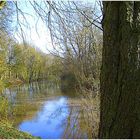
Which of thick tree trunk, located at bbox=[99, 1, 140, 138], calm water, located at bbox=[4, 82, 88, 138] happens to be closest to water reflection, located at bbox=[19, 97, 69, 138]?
calm water, located at bbox=[4, 82, 88, 138]

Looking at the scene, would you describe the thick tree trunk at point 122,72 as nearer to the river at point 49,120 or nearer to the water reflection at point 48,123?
the river at point 49,120

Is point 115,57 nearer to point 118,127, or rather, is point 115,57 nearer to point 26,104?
point 118,127

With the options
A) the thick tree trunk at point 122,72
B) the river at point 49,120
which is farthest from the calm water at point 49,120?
the thick tree trunk at point 122,72

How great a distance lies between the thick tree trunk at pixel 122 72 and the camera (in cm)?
234

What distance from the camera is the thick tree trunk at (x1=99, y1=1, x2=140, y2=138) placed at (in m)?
2.34

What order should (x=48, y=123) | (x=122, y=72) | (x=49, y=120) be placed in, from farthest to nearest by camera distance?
(x=49, y=120) → (x=48, y=123) → (x=122, y=72)

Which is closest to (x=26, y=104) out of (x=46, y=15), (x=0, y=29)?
(x=0, y=29)

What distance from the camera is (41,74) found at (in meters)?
65.6

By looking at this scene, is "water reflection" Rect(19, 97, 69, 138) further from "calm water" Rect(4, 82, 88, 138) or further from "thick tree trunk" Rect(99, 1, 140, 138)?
"thick tree trunk" Rect(99, 1, 140, 138)

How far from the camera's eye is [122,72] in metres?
2.37

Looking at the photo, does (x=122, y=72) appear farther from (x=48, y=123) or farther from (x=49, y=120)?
(x=49, y=120)

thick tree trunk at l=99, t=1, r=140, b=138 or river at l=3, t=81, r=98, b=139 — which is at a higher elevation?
thick tree trunk at l=99, t=1, r=140, b=138

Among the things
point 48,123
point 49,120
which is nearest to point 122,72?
point 48,123

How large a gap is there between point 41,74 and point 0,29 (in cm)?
5021
